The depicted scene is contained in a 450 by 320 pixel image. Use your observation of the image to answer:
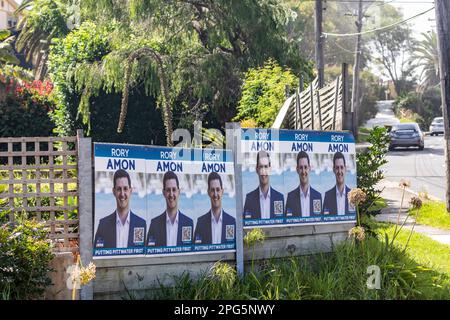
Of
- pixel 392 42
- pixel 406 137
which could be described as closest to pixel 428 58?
pixel 392 42

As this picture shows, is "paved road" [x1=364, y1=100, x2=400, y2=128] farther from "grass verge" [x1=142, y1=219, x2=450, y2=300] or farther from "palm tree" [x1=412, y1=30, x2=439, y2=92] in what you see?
"grass verge" [x1=142, y1=219, x2=450, y2=300]

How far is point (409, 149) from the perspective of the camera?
38438 mm

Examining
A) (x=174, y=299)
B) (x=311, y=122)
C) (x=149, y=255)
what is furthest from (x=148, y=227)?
(x=311, y=122)

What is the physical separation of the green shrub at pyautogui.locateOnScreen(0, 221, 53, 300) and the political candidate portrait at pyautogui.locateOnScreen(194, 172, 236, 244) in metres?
1.61

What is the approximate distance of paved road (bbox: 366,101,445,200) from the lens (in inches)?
847

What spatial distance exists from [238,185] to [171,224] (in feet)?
3.24

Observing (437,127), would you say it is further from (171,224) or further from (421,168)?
(171,224)

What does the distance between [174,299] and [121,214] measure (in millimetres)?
915

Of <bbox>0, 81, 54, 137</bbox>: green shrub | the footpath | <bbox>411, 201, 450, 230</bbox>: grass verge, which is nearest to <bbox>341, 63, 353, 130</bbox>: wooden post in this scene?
the footpath

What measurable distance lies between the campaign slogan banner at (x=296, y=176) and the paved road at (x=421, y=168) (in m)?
6.82

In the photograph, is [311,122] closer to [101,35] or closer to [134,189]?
[134,189]

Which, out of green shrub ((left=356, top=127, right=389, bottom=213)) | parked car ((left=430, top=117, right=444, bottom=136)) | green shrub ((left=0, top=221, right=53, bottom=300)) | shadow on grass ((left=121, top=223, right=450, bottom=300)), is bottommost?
shadow on grass ((left=121, top=223, right=450, bottom=300))

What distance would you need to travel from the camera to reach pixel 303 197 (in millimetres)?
8617

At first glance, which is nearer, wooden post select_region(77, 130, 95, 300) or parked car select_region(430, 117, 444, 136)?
wooden post select_region(77, 130, 95, 300)
